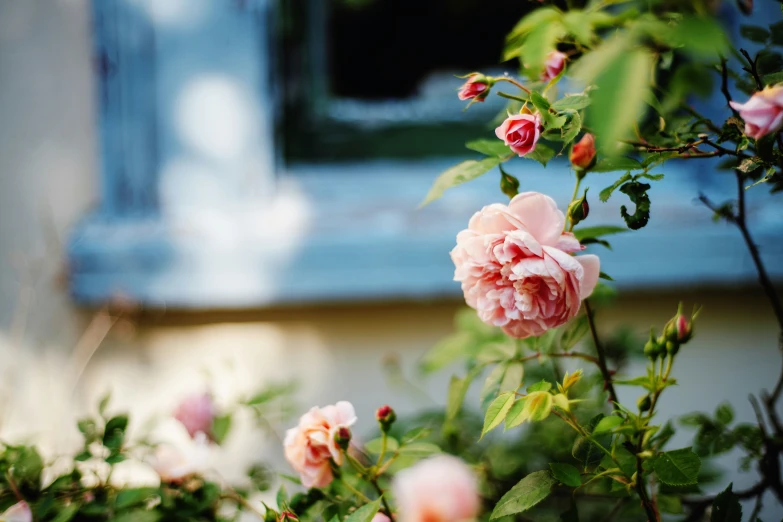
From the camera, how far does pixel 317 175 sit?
136cm

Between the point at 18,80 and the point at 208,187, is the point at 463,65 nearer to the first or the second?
the point at 208,187

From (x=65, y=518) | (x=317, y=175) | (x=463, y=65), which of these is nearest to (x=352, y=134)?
(x=317, y=175)

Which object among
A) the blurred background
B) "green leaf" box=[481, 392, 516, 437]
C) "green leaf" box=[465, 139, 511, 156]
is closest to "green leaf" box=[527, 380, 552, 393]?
"green leaf" box=[481, 392, 516, 437]

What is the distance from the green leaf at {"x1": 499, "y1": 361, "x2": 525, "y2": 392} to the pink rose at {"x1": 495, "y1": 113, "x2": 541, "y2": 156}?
262mm

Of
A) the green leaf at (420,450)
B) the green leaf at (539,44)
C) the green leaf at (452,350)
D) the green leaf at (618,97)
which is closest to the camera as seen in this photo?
the green leaf at (618,97)

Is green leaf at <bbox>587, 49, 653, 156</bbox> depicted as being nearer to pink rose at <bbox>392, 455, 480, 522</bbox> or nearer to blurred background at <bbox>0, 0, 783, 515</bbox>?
pink rose at <bbox>392, 455, 480, 522</bbox>

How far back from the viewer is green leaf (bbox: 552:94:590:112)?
1.80ft

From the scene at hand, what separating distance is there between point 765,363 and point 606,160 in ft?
3.59

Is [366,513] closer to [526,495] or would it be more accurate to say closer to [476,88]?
[526,495]

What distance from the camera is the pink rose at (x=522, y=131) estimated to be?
54 centimetres

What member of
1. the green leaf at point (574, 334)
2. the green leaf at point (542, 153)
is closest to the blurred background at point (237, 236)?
the green leaf at point (574, 334)

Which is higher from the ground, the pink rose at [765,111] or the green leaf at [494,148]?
the pink rose at [765,111]

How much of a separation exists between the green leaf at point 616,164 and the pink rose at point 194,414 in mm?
645

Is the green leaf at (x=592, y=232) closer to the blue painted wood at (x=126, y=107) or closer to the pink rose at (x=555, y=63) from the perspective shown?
the pink rose at (x=555, y=63)
